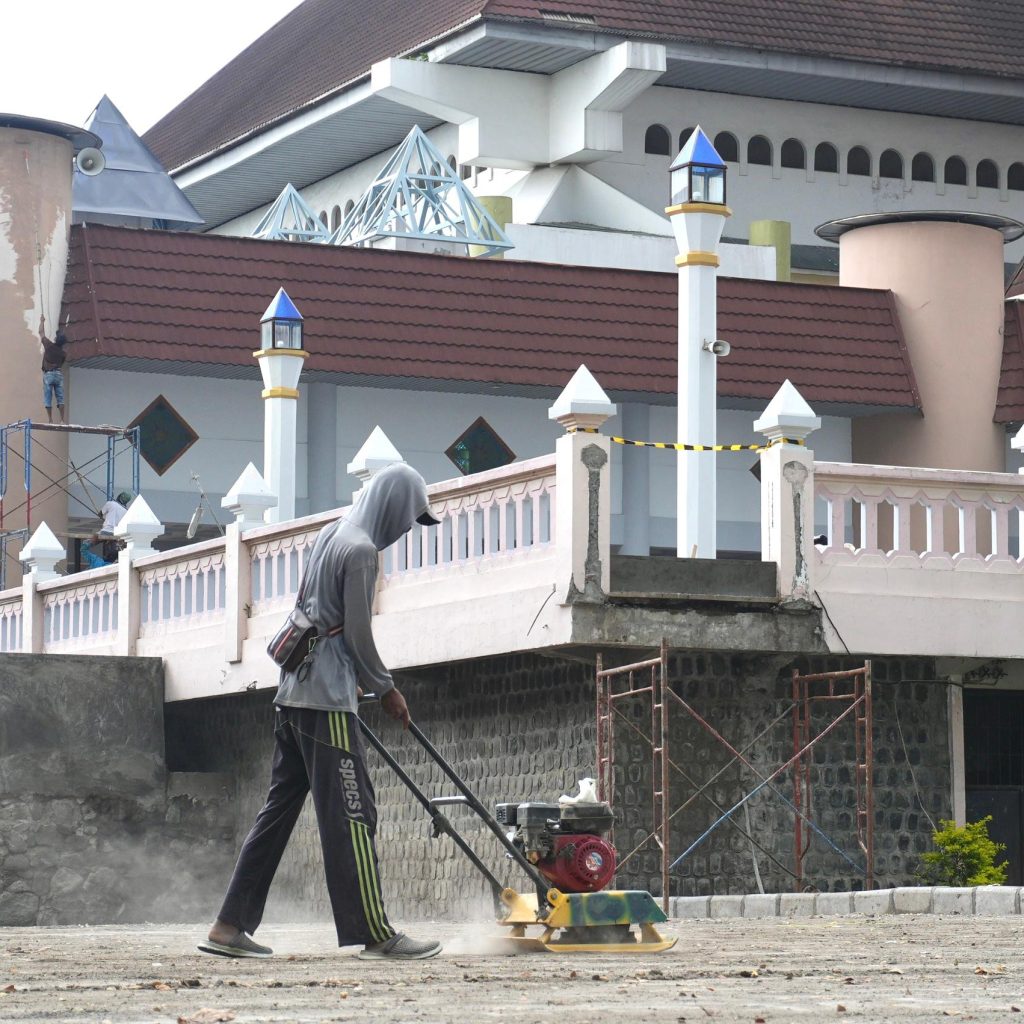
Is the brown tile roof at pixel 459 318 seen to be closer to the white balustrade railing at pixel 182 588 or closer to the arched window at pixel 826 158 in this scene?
the white balustrade railing at pixel 182 588

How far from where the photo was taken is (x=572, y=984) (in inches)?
285

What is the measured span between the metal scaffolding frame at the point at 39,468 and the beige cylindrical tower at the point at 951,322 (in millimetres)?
9492

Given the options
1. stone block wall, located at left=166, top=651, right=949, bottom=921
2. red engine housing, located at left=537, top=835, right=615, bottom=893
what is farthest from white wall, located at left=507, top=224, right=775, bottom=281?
red engine housing, located at left=537, top=835, right=615, bottom=893

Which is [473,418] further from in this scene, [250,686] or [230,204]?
[230,204]

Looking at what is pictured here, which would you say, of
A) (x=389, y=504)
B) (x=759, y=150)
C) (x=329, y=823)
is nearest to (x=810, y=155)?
(x=759, y=150)

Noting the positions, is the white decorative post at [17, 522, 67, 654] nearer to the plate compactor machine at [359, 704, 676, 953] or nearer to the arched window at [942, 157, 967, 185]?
the plate compactor machine at [359, 704, 676, 953]

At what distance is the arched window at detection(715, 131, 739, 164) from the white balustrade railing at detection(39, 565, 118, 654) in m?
16.7

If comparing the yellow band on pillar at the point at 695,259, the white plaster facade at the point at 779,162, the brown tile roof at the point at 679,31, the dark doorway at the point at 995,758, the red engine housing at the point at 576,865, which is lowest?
the red engine housing at the point at 576,865

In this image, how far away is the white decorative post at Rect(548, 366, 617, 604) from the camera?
51.9 ft

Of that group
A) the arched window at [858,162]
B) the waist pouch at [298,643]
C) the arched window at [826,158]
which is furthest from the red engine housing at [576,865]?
the arched window at [858,162]

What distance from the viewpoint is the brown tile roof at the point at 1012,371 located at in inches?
1158

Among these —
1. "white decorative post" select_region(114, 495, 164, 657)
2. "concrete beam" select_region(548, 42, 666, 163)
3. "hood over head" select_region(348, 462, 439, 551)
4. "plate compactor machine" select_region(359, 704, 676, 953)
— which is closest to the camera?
"hood over head" select_region(348, 462, 439, 551)

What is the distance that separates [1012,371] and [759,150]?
9.46 meters

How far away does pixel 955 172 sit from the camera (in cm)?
3934
